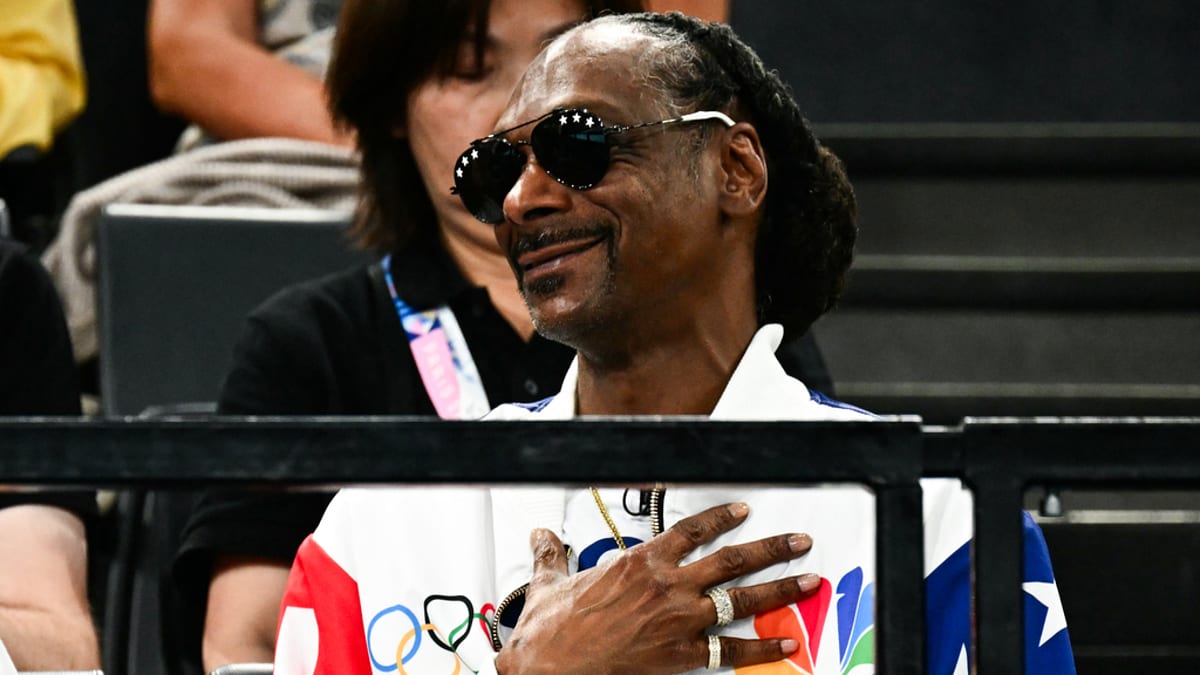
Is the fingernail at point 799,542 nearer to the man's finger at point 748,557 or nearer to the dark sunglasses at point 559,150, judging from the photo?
the man's finger at point 748,557

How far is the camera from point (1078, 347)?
2.75 meters

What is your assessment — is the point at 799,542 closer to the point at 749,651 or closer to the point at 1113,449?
the point at 749,651

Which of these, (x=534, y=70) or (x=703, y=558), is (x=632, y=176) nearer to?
(x=534, y=70)

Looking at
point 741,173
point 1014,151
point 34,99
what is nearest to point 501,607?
point 741,173

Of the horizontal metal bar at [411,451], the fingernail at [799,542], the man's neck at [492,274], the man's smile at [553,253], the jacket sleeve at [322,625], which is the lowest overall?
the man's neck at [492,274]

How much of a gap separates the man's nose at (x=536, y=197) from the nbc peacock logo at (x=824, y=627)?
0.38m

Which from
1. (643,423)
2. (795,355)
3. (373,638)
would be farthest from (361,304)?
(643,423)

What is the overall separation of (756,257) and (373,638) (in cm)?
50

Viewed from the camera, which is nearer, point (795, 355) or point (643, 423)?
point (643, 423)

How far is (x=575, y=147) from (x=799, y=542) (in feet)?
1.24

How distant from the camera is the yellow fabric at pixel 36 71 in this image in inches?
102

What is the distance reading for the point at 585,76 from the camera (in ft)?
4.77

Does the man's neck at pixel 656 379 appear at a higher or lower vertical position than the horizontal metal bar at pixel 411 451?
lower

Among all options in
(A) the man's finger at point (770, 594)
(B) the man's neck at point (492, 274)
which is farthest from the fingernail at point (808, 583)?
(B) the man's neck at point (492, 274)
